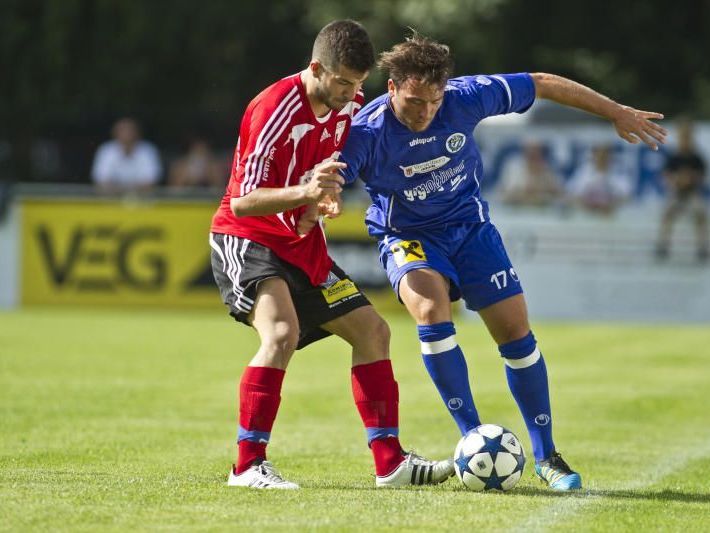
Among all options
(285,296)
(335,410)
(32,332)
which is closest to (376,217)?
(285,296)

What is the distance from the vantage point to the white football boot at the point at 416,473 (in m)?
7.04

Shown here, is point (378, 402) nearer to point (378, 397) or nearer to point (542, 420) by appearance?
point (378, 397)

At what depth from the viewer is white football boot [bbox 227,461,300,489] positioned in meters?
6.68

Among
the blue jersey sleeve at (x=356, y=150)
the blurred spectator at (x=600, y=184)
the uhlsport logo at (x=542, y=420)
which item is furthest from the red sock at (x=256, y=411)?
the blurred spectator at (x=600, y=184)

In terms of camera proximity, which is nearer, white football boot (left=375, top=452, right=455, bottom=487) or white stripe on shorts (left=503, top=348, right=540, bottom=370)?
white football boot (left=375, top=452, right=455, bottom=487)

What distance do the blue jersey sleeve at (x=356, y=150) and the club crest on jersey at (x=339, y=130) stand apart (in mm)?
77

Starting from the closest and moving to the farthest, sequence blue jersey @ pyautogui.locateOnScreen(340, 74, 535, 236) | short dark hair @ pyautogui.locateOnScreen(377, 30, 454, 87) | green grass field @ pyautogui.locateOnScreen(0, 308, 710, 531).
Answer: green grass field @ pyautogui.locateOnScreen(0, 308, 710, 531) → short dark hair @ pyautogui.locateOnScreen(377, 30, 454, 87) → blue jersey @ pyautogui.locateOnScreen(340, 74, 535, 236)

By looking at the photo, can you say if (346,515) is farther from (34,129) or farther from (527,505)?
(34,129)

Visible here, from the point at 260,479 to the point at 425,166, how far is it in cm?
181

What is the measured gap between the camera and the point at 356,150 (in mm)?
7137

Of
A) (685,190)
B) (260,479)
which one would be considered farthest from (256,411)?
(685,190)

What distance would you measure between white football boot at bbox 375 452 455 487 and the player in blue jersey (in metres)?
0.25

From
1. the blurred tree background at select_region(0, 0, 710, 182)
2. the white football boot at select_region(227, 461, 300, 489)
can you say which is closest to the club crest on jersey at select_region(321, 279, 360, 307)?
the white football boot at select_region(227, 461, 300, 489)

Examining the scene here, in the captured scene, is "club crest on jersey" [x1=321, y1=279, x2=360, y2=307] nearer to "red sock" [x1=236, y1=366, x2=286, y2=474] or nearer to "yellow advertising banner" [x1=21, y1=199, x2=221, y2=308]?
"red sock" [x1=236, y1=366, x2=286, y2=474]
